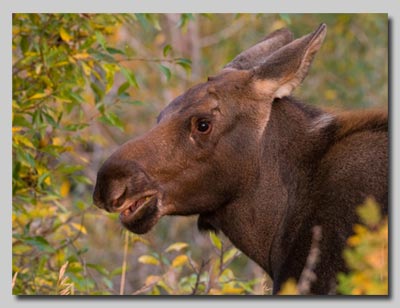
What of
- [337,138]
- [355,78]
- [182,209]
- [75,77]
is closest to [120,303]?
[182,209]

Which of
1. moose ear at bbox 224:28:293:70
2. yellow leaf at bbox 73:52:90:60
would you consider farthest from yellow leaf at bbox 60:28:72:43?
moose ear at bbox 224:28:293:70

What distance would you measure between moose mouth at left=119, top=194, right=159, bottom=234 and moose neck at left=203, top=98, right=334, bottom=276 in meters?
0.44

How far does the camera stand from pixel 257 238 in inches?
247

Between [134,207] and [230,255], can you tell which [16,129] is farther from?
[230,255]

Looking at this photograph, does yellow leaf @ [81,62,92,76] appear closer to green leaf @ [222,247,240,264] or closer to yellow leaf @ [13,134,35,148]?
yellow leaf @ [13,134,35,148]

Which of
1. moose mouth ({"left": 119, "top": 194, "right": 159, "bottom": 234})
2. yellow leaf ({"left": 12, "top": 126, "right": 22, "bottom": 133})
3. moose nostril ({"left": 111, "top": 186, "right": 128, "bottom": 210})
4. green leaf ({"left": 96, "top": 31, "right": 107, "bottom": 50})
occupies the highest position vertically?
green leaf ({"left": 96, "top": 31, "right": 107, "bottom": 50})

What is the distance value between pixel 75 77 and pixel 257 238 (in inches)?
76.1

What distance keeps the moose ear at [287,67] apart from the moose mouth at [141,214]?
2.81ft

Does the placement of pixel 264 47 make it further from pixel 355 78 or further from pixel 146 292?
pixel 355 78

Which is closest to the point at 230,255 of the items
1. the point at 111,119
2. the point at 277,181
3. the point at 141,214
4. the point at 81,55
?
the point at 111,119

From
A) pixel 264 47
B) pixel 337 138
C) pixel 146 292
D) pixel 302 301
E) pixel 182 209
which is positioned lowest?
pixel 146 292

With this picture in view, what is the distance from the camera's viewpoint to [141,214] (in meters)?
5.97

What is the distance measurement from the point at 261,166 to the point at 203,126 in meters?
0.40

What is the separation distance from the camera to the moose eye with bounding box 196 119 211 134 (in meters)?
6.10
